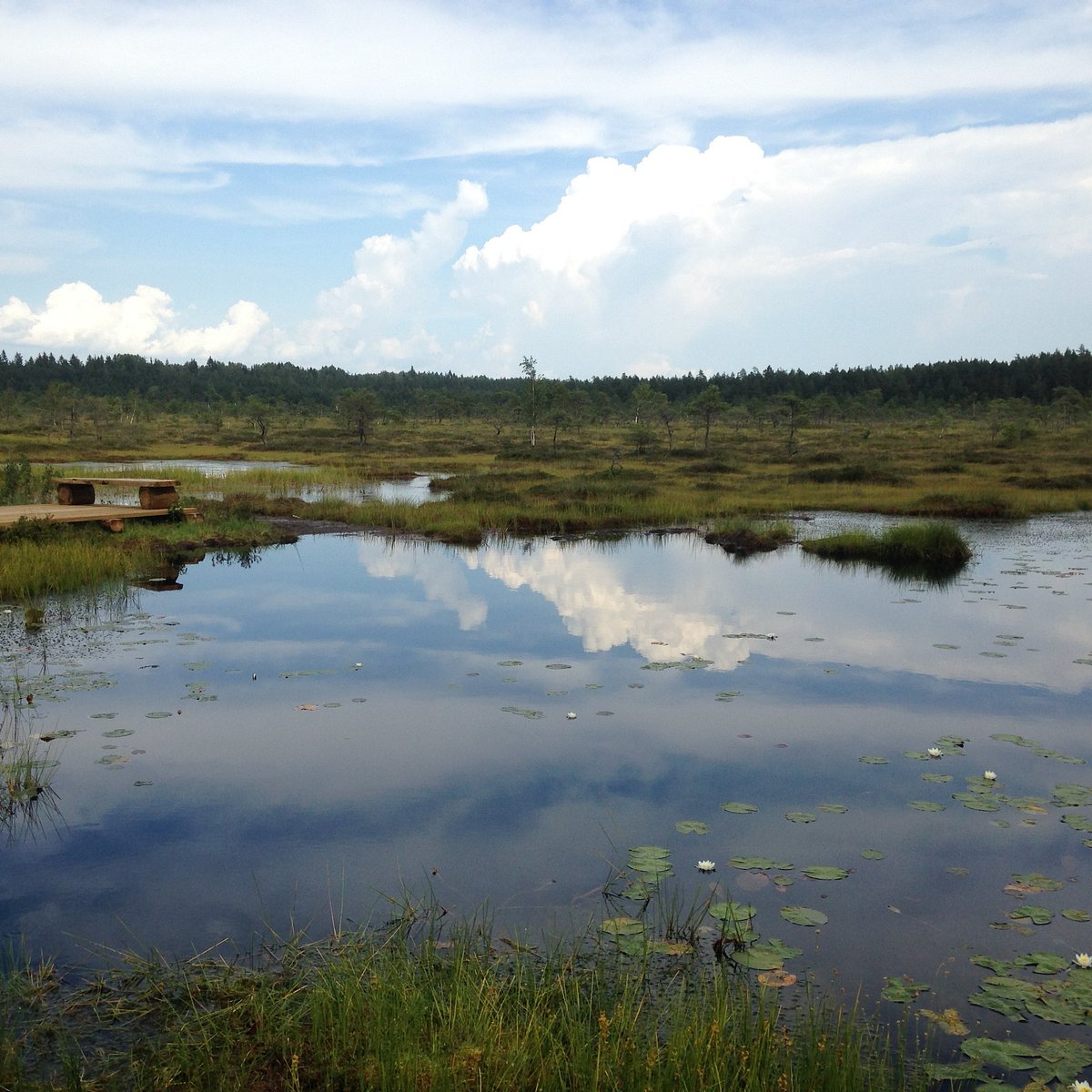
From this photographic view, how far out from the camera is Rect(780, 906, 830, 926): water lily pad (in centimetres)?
589

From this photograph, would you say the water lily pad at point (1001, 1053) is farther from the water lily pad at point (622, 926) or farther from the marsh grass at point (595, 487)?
the marsh grass at point (595, 487)

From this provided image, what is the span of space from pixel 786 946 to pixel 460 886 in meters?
2.15

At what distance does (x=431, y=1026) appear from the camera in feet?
14.2

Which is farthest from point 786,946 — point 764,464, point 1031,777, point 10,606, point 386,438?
point 386,438

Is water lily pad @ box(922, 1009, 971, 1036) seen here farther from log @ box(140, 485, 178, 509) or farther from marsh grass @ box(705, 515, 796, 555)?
log @ box(140, 485, 178, 509)

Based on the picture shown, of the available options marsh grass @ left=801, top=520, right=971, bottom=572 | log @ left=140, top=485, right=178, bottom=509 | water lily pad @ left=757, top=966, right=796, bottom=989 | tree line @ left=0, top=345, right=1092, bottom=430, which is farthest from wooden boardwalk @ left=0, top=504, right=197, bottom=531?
tree line @ left=0, top=345, right=1092, bottom=430

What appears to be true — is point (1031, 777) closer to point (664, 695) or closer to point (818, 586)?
point (664, 695)

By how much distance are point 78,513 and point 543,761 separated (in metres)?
15.4

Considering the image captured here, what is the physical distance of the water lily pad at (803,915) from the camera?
589 centimetres

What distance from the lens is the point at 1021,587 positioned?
58.3ft

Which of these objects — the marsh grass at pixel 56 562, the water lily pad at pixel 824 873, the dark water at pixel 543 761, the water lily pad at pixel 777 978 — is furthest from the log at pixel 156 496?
the water lily pad at pixel 777 978

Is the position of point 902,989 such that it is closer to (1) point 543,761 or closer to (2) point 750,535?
(1) point 543,761

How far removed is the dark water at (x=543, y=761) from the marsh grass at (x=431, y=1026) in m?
0.57

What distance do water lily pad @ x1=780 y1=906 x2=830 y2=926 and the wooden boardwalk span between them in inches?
666
